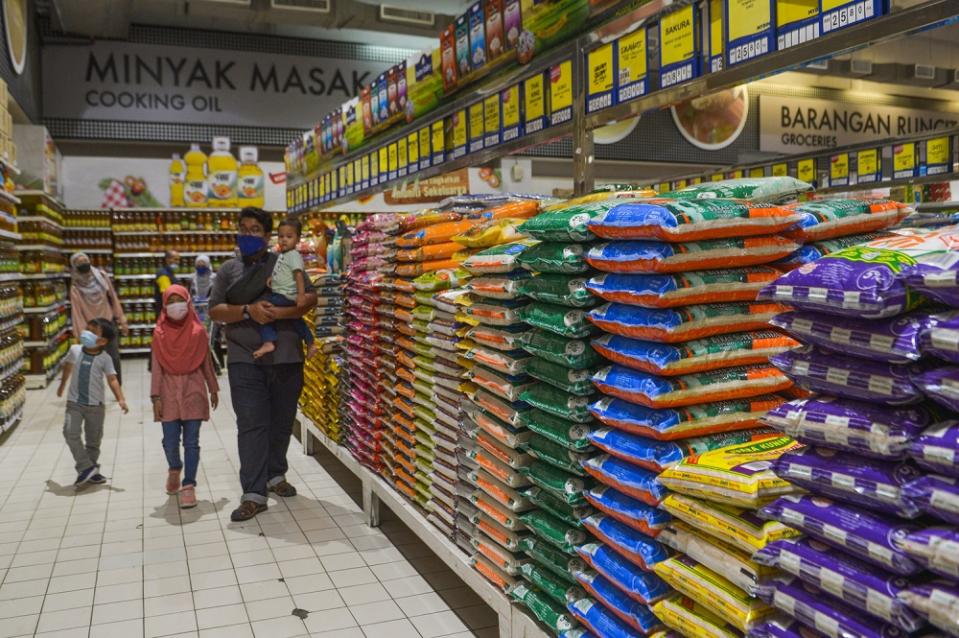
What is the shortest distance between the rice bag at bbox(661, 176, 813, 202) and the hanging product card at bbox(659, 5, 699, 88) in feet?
1.80

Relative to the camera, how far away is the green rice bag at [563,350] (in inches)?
83.9

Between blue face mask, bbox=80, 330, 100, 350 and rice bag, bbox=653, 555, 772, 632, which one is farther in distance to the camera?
blue face mask, bbox=80, 330, 100, 350

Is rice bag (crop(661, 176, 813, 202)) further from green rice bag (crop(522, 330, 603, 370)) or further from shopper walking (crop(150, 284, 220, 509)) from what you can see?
shopper walking (crop(150, 284, 220, 509))

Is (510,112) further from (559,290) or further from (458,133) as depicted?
(559,290)

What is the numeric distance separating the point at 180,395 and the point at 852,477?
433cm

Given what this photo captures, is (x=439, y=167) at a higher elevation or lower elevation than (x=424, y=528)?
higher

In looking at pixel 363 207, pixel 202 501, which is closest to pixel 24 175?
pixel 363 207

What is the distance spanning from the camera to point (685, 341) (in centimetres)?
190

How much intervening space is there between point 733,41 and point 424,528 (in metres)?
2.29

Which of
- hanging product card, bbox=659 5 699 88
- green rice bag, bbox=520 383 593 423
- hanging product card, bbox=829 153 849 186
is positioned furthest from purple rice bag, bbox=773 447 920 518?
hanging product card, bbox=829 153 849 186

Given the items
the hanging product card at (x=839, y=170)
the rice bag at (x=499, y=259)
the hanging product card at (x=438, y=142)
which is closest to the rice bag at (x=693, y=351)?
the rice bag at (x=499, y=259)

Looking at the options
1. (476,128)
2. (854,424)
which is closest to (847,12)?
(854,424)

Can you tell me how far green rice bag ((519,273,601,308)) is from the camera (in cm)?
212

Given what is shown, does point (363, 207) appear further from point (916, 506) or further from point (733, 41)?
point (916, 506)
